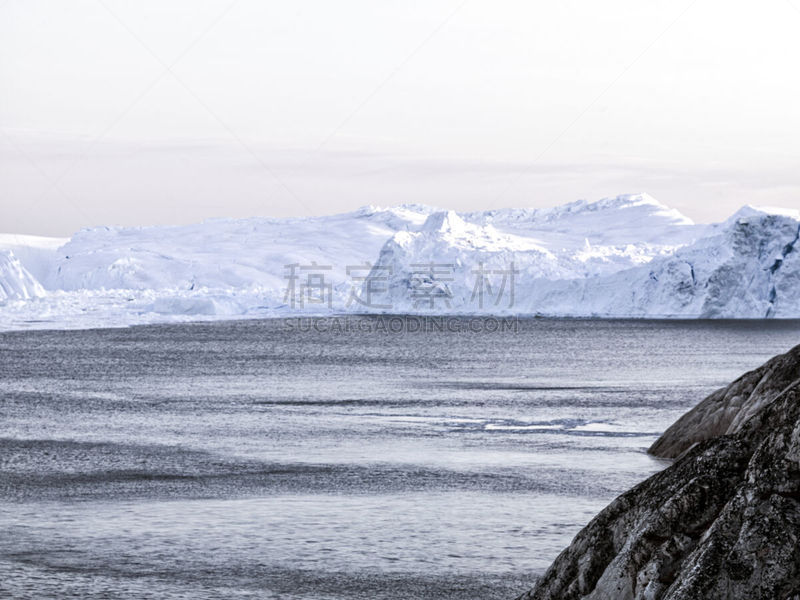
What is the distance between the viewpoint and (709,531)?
6004mm

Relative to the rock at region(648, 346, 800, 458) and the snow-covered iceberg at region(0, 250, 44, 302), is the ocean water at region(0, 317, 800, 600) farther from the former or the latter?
the snow-covered iceberg at region(0, 250, 44, 302)

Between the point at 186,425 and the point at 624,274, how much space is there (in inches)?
3054

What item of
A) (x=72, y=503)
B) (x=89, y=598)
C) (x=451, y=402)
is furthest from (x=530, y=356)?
(x=89, y=598)

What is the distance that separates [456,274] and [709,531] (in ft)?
325

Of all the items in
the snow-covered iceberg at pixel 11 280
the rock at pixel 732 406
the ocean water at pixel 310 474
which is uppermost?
the snow-covered iceberg at pixel 11 280

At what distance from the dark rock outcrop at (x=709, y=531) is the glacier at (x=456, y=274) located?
8289 centimetres

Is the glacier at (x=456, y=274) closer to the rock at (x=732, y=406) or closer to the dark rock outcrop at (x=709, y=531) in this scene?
the rock at (x=732, y=406)

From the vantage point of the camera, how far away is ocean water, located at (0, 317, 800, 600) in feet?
37.4

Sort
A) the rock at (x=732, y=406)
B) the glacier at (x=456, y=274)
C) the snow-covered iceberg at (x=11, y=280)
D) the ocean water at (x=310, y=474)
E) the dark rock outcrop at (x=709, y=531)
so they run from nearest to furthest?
1. the dark rock outcrop at (x=709, y=531)
2. the ocean water at (x=310, y=474)
3. the rock at (x=732, y=406)
4. the glacier at (x=456, y=274)
5. the snow-covered iceberg at (x=11, y=280)

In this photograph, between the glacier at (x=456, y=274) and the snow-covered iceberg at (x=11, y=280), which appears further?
the snow-covered iceberg at (x=11, y=280)

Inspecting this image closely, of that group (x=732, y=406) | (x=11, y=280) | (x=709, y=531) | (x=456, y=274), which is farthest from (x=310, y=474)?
(x=11, y=280)

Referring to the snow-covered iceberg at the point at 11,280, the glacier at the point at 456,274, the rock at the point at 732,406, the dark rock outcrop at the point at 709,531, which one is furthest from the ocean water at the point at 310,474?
the snow-covered iceberg at the point at 11,280

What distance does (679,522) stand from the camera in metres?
6.48

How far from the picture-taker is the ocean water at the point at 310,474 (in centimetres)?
1141
